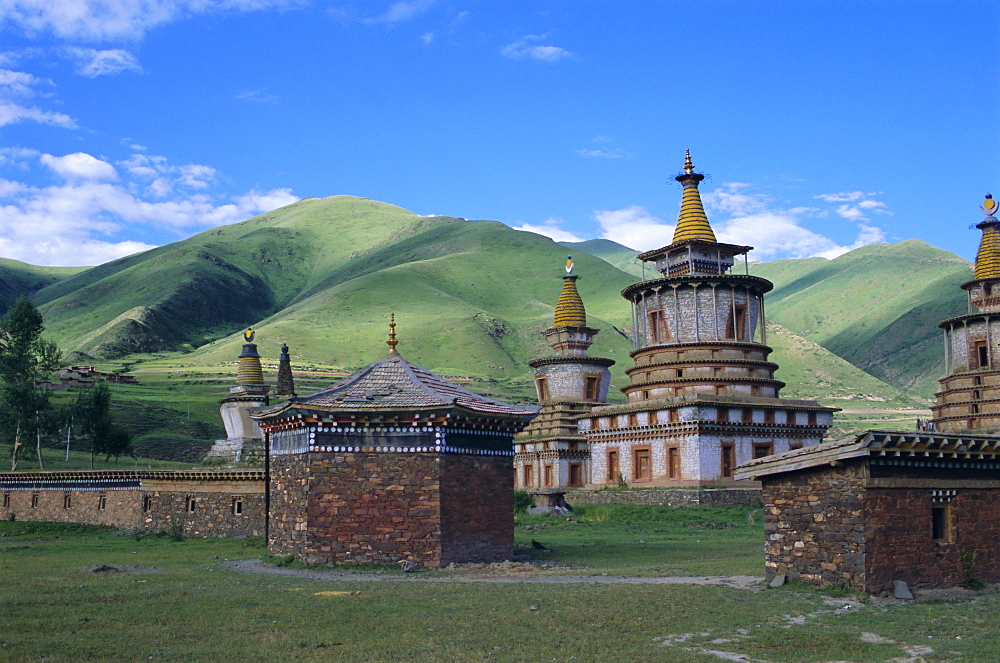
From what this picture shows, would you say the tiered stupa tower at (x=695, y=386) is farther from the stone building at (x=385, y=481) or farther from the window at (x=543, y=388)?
the stone building at (x=385, y=481)

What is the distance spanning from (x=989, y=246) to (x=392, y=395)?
46.7 metres

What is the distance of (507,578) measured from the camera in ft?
79.5

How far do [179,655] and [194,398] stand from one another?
10314cm

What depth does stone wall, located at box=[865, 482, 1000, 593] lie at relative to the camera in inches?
776

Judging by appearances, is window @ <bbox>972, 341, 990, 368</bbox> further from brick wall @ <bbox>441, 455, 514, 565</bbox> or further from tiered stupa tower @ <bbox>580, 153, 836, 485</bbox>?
brick wall @ <bbox>441, 455, 514, 565</bbox>

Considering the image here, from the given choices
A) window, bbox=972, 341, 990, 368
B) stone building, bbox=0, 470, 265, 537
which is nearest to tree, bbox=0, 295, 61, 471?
stone building, bbox=0, 470, 265, 537

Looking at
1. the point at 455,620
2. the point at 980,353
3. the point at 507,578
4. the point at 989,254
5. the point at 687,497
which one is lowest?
the point at 507,578

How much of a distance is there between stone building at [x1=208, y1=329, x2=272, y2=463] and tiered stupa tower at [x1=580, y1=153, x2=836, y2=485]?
65.3 ft

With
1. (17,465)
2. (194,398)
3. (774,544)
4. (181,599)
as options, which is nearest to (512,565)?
(774,544)

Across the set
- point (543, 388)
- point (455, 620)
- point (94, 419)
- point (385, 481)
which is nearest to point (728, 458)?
point (543, 388)

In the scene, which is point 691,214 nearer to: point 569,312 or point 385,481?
point 569,312

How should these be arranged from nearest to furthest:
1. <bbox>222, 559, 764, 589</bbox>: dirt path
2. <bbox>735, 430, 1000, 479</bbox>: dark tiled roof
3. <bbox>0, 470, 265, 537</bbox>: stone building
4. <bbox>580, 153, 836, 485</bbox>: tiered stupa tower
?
1. <bbox>735, 430, 1000, 479</bbox>: dark tiled roof
2. <bbox>222, 559, 764, 589</bbox>: dirt path
3. <bbox>0, 470, 265, 537</bbox>: stone building
4. <bbox>580, 153, 836, 485</bbox>: tiered stupa tower

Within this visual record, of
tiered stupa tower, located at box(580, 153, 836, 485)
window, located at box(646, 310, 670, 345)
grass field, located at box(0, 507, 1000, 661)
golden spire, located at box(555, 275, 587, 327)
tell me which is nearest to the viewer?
grass field, located at box(0, 507, 1000, 661)

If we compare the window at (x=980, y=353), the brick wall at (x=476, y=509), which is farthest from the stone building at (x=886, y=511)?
the window at (x=980, y=353)
